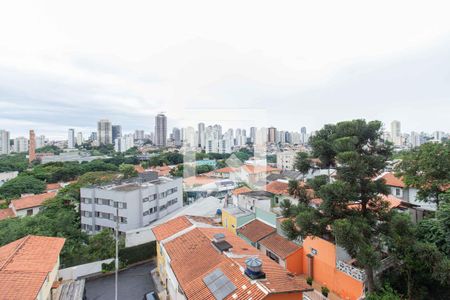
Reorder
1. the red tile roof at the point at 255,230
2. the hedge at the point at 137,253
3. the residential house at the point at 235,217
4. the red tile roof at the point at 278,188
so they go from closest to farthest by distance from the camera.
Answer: the red tile roof at the point at 255,230, the hedge at the point at 137,253, the residential house at the point at 235,217, the red tile roof at the point at 278,188

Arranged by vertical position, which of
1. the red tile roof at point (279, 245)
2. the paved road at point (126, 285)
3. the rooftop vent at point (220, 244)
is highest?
the rooftop vent at point (220, 244)

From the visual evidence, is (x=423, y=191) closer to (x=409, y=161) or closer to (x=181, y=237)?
(x=409, y=161)

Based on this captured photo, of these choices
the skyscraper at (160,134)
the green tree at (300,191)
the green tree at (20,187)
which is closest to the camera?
the green tree at (300,191)

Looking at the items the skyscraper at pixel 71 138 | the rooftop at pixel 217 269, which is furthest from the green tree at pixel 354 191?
the skyscraper at pixel 71 138

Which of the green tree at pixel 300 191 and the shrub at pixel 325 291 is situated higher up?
the green tree at pixel 300 191

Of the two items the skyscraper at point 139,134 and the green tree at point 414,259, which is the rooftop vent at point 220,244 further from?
the skyscraper at point 139,134

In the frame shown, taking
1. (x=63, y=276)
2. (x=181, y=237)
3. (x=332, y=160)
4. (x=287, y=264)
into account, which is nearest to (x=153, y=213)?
(x=63, y=276)

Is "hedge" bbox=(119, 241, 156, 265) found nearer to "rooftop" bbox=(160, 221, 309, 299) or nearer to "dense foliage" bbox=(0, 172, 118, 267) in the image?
"dense foliage" bbox=(0, 172, 118, 267)

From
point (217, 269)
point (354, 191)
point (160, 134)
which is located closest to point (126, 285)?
point (217, 269)
